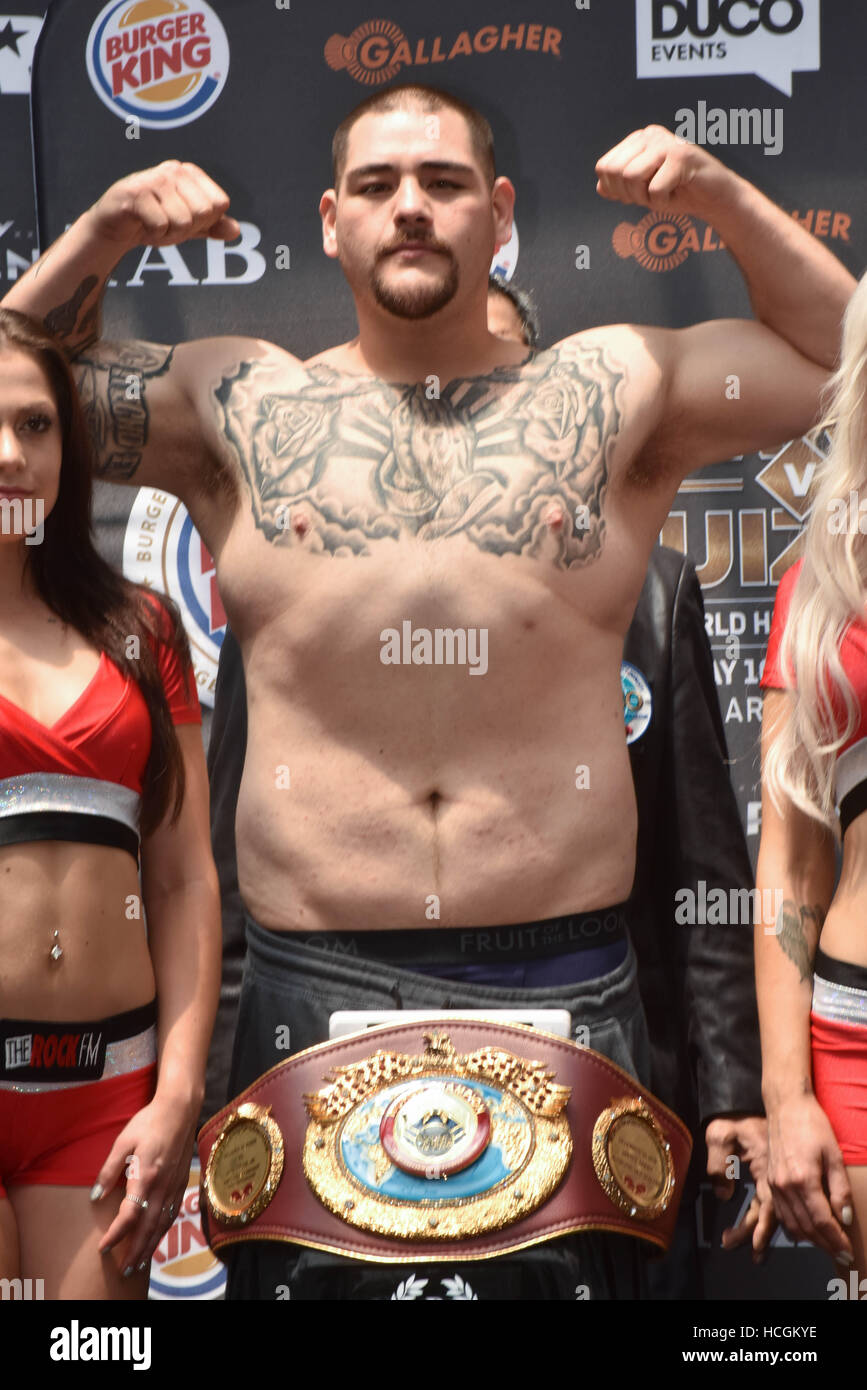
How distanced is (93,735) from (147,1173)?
628 mm

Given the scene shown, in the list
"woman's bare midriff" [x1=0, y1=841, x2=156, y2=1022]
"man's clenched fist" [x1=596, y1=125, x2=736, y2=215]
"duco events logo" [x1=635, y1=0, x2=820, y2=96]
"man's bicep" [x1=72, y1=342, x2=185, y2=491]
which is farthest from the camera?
"duco events logo" [x1=635, y1=0, x2=820, y2=96]

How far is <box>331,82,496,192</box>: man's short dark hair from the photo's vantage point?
99.5 inches

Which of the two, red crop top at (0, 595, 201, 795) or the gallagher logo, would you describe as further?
the gallagher logo

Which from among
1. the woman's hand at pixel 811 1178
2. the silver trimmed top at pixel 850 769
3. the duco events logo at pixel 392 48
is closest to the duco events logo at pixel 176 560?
the duco events logo at pixel 392 48

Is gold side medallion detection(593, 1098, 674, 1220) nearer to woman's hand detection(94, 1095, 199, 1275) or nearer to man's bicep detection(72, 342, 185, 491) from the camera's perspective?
woman's hand detection(94, 1095, 199, 1275)

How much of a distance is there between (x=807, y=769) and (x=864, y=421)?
517 mm

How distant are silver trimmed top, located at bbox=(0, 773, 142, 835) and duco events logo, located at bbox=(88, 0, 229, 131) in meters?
1.20

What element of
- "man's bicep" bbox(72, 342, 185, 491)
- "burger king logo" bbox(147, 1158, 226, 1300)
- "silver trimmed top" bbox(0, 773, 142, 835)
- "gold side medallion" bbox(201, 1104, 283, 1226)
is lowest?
"burger king logo" bbox(147, 1158, 226, 1300)

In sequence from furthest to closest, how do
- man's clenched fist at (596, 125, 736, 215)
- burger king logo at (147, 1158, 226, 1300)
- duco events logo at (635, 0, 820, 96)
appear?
burger king logo at (147, 1158, 226, 1300) < duco events logo at (635, 0, 820, 96) < man's clenched fist at (596, 125, 736, 215)

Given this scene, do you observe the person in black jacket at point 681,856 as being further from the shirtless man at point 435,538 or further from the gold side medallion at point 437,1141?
the gold side medallion at point 437,1141

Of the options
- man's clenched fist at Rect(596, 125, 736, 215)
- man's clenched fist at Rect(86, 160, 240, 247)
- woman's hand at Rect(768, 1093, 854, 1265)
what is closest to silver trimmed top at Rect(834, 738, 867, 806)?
woman's hand at Rect(768, 1093, 854, 1265)
